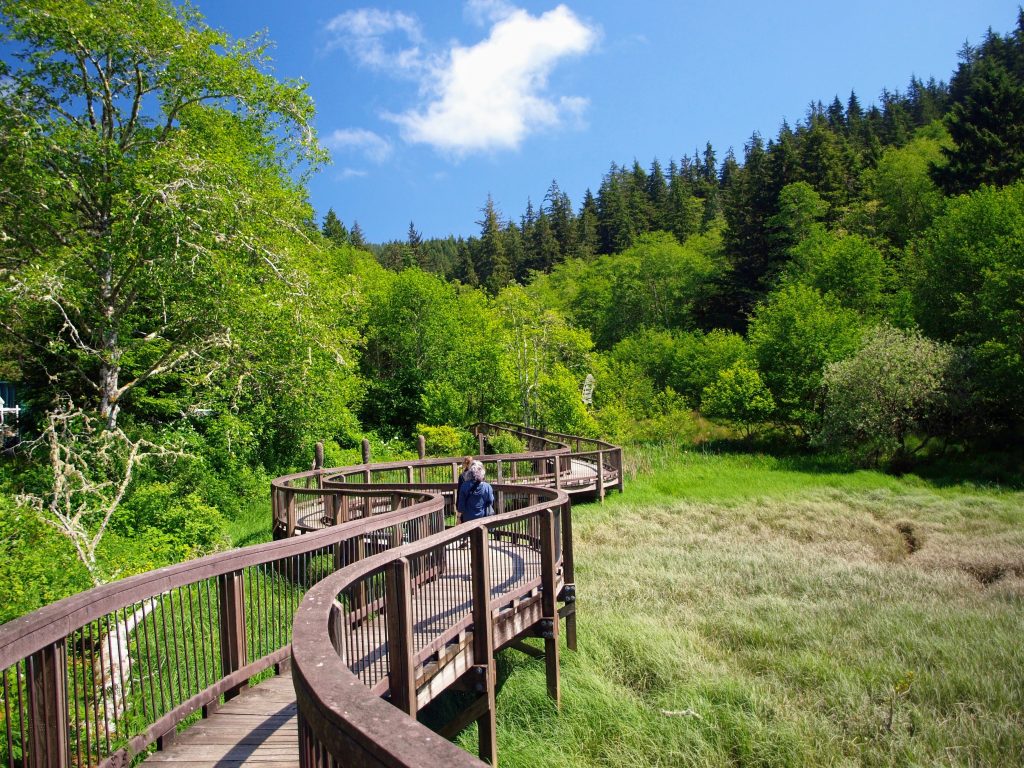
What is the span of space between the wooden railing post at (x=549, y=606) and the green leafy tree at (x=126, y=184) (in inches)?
385

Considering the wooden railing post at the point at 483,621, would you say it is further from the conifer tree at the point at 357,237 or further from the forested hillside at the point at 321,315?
the conifer tree at the point at 357,237

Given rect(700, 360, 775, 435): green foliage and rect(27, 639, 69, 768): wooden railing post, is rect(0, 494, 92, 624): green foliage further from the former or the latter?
rect(700, 360, 775, 435): green foliage

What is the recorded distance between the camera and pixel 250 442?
19.1 meters

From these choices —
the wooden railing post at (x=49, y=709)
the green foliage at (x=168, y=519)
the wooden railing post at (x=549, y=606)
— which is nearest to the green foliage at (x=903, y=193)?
the wooden railing post at (x=549, y=606)

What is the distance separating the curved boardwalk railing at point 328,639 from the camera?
1852 millimetres

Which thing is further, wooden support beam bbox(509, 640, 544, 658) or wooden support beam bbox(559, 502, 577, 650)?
wooden support beam bbox(509, 640, 544, 658)

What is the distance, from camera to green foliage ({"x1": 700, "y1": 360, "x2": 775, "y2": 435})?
32.9 m

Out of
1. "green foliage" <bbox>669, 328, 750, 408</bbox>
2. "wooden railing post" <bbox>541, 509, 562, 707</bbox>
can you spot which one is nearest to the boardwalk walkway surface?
"wooden railing post" <bbox>541, 509, 562, 707</bbox>

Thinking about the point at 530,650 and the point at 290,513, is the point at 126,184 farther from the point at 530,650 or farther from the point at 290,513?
the point at 530,650

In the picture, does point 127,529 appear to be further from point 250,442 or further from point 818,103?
point 818,103

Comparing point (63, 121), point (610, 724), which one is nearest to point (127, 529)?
point (63, 121)

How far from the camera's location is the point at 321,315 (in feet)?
56.3

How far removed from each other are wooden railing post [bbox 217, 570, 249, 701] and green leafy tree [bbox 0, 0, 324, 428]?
1008cm

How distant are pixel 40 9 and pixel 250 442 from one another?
11430mm
